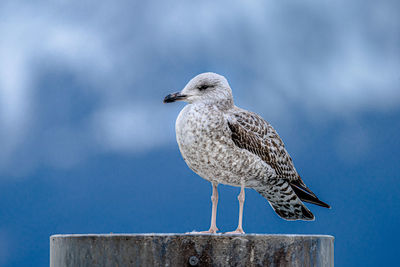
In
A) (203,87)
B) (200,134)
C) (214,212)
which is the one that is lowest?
(214,212)

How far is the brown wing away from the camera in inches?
243

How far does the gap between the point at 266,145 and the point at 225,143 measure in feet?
2.47

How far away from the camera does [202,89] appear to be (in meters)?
6.24

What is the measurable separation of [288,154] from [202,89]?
1555mm

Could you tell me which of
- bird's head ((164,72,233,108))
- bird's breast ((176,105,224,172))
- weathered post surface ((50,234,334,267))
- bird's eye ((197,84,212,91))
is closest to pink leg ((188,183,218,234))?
bird's breast ((176,105,224,172))

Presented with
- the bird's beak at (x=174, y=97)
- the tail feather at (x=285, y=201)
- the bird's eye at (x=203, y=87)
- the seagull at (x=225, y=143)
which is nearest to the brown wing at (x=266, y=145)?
the seagull at (x=225, y=143)

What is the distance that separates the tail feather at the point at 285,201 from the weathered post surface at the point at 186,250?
7.10ft

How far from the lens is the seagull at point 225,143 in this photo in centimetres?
593

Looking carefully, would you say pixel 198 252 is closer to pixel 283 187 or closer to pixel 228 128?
pixel 228 128

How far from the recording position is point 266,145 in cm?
650

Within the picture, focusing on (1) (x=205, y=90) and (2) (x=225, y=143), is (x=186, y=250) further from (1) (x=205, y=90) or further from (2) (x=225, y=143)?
(1) (x=205, y=90)

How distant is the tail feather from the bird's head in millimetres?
1333

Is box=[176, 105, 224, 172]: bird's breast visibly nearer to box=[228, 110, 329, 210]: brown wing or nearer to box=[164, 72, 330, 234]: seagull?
box=[164, 72, 330, 234]: seagull

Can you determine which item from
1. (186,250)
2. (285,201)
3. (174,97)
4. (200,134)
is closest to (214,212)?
(200,134)
